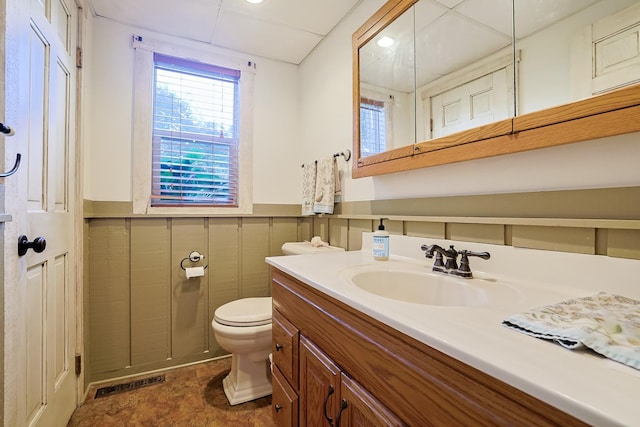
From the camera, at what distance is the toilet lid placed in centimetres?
160

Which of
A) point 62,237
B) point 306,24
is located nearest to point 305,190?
point 306,24

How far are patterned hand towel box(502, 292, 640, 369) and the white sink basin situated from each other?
210 millimetres

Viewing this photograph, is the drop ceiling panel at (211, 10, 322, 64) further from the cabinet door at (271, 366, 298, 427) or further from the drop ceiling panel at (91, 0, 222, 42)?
the cabinet door at (271, 366, 298, 427)

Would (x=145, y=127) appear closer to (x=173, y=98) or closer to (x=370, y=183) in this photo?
(x=173, y=98)

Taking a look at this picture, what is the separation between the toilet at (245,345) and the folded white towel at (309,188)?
0.33m

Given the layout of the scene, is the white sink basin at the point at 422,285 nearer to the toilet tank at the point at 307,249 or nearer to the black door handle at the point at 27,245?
the toilet tank at the point at 307,249

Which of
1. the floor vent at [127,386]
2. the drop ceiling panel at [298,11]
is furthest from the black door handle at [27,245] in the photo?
the drop ceiling panel at [298,11]

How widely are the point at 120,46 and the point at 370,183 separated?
1.81 m

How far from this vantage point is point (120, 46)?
1866mm

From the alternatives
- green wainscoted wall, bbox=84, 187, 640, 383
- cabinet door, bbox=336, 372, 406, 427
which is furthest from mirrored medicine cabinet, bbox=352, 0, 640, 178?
cabinet door, bbox=336, 372, 406, 427

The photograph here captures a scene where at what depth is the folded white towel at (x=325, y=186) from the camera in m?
1.80

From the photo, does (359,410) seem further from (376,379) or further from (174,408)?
(174,408)

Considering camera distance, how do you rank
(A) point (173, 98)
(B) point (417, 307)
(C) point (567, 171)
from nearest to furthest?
1. (B) point (417, 307)
2. (C) point (567, 171)
3. (A) point (173, 98)

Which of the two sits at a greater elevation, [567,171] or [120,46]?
[120,46]
